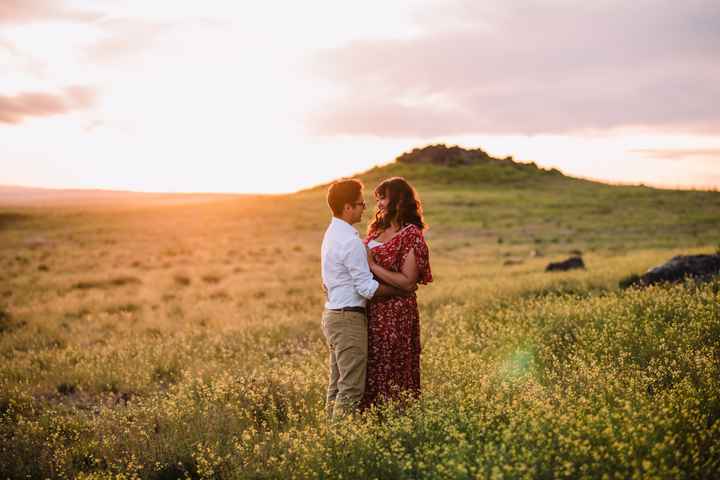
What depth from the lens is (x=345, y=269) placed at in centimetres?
523

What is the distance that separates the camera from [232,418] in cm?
618

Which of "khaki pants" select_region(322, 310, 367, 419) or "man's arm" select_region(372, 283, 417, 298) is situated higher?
"man's arm" select_region(372, 283, 417, 298)

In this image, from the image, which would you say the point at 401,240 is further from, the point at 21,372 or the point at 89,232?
the point at 89,232

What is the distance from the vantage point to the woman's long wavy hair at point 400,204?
17.7ft

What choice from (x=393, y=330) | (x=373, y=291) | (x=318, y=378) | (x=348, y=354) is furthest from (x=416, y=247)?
(x=318, y=378)

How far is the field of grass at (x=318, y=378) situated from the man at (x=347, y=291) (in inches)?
16.5

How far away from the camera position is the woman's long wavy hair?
539 centimetres

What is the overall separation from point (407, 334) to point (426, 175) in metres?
84.8

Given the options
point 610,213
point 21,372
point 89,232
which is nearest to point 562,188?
point 610,213

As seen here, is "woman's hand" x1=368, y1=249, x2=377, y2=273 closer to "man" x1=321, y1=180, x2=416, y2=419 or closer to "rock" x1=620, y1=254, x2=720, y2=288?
"man" x1=321, y1=180, x2=416, y2=419

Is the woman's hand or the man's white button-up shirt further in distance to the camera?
the woman's hand

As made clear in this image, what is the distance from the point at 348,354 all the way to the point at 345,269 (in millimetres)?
839

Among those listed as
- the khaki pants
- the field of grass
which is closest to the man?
the khaki pants

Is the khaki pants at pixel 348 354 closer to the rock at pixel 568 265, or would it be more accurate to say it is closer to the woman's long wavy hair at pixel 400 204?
the woman's long wavy hair at pixel 400 204
